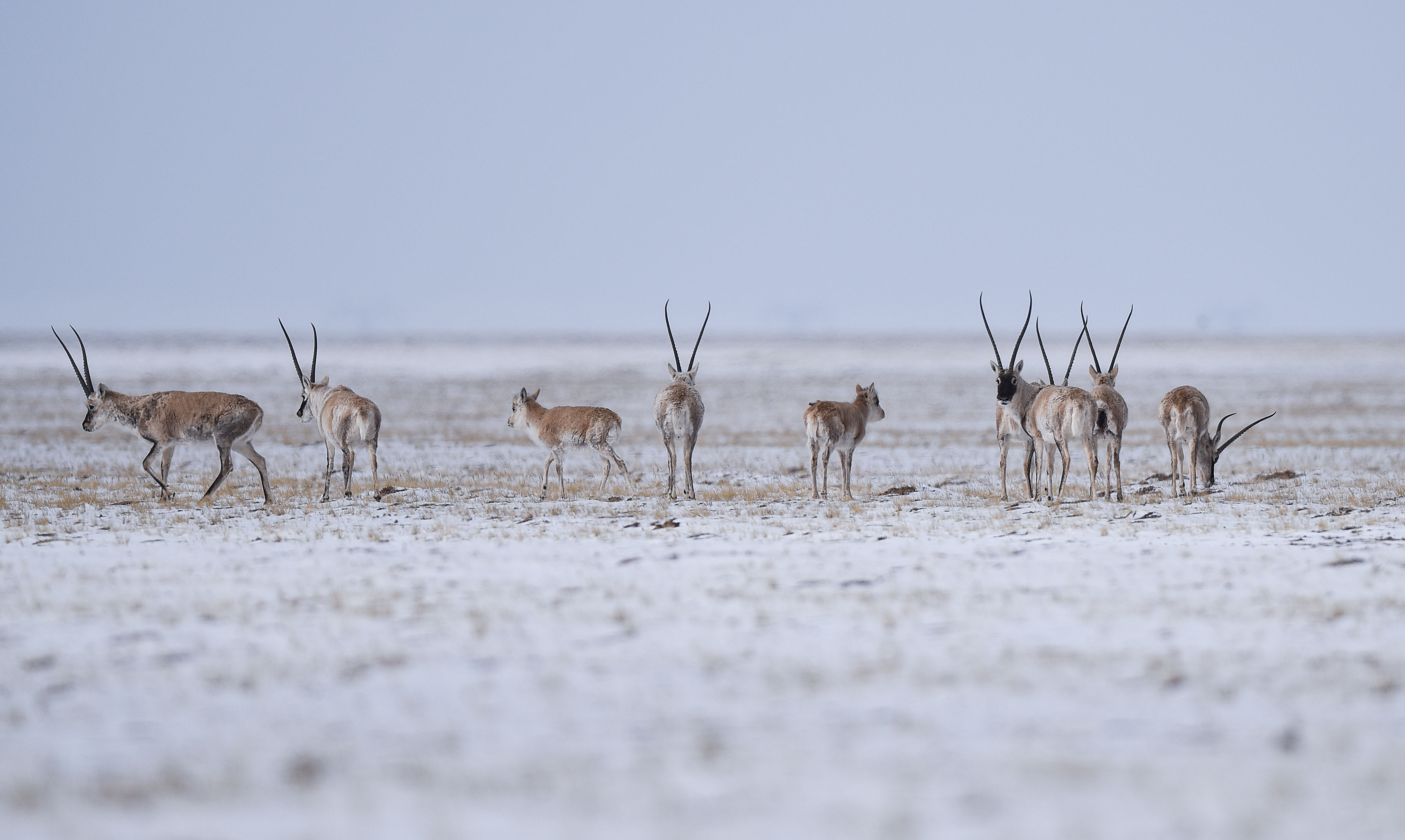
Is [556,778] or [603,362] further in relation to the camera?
[603,362]

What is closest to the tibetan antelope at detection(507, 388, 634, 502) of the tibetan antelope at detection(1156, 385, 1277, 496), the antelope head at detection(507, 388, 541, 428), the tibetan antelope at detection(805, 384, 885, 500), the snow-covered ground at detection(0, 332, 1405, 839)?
the antelope head at detection(507, 388, 541, 428)

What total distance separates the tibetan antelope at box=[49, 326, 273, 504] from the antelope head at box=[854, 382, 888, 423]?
26.8ft

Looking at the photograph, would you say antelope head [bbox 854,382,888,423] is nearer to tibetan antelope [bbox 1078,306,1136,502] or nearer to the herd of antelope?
the herd of antelope

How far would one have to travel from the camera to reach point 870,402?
1794 centimetres

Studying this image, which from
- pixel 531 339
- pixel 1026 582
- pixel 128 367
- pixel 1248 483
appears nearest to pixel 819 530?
pixel 1026 582

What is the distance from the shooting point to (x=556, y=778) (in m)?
5.34

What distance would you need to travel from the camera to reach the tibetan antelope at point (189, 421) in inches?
626

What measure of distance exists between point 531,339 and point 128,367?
6276cm

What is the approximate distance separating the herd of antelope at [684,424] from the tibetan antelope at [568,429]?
2 centimetres

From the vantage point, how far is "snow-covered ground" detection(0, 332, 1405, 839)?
5.07 metres

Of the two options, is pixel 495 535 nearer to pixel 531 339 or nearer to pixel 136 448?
pixel 136 448

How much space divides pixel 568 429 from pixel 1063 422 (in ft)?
21.9

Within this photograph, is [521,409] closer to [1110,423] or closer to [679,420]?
[679,420]

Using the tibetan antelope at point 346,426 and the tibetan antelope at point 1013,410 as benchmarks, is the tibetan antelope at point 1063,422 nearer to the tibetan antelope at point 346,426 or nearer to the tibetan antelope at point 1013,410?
the tibetan antelope at point 1013,410
